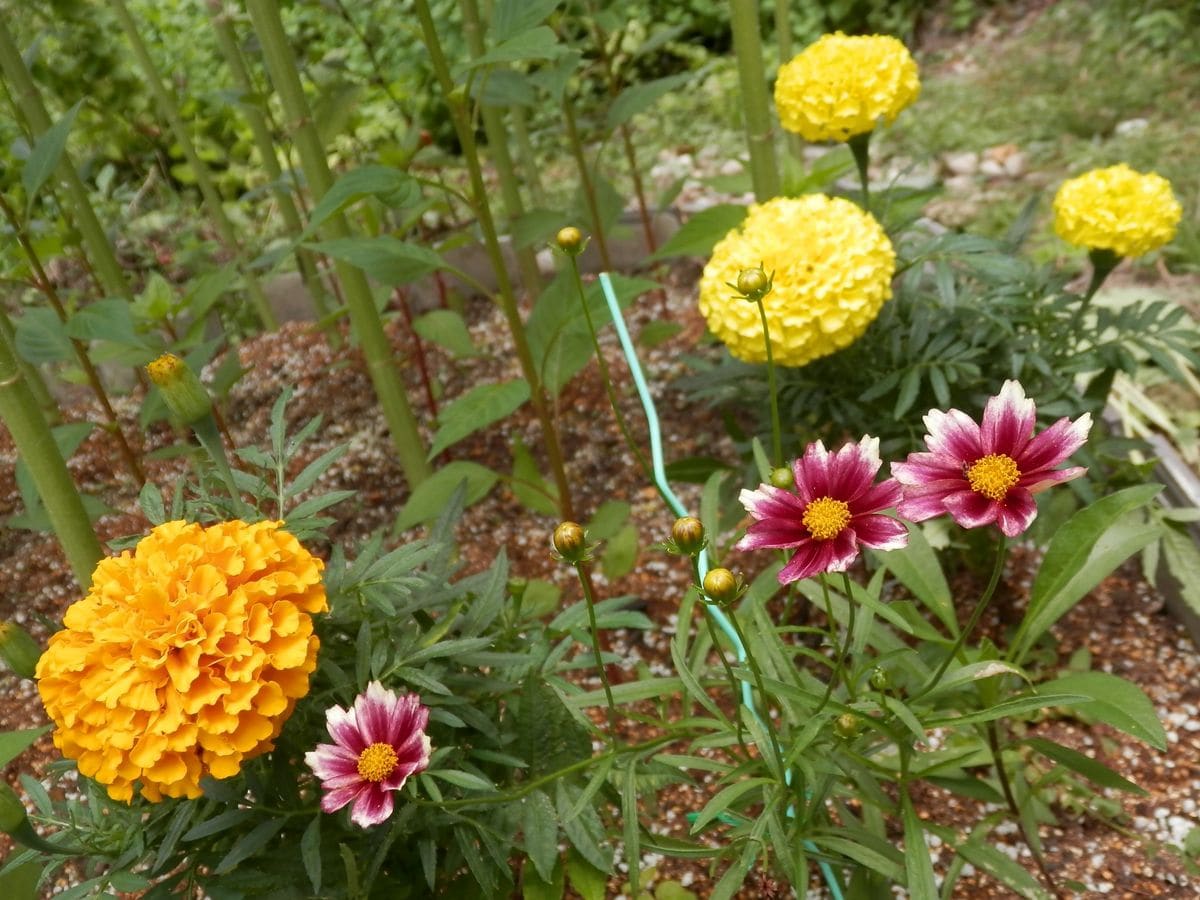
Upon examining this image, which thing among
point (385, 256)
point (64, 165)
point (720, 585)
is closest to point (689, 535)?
point (720, 585)

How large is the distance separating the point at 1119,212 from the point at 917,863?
35.1 inches

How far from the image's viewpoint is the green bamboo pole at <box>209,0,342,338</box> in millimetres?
1812

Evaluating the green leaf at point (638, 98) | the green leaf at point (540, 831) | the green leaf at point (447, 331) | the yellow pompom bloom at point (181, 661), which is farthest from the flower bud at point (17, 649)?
the green leaf at point (638, 98)

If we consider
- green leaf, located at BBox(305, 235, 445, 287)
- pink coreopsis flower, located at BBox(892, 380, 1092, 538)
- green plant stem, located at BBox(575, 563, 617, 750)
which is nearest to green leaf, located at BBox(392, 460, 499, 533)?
green leaf, located at BBox(305, 235, 445, 287)

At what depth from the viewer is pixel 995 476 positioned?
2.19 feet

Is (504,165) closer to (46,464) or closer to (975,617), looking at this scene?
(46,464)

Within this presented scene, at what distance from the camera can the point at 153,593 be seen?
767 mm

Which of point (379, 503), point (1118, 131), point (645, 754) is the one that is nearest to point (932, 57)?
point (1118, 131)

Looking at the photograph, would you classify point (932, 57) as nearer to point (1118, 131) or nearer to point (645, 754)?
point (1118, 131)

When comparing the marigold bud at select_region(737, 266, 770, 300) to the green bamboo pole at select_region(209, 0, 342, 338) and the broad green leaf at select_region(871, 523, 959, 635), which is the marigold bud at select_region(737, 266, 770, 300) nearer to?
the broad green leaf at select_region(871, 523, 959, 635)

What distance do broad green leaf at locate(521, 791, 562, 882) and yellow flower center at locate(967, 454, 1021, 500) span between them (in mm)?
463

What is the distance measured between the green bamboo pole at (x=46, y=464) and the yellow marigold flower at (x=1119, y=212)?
4.02 feet

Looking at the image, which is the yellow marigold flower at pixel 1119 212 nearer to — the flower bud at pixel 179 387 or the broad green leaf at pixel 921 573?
the broad green leaf at pixel 921 573

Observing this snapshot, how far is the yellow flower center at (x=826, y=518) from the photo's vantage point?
70 centimetres
